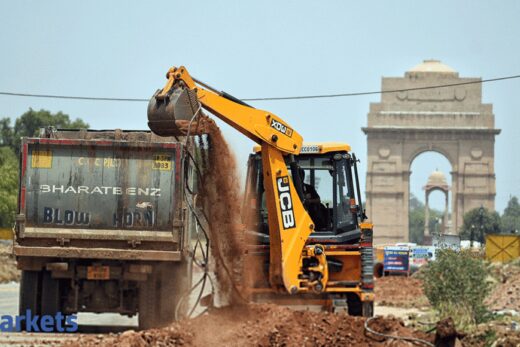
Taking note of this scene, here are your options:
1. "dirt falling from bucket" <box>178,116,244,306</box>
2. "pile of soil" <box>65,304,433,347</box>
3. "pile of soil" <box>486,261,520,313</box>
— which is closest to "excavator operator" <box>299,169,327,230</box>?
"dirt falling from bucket" <box>178,116,244,306</box>

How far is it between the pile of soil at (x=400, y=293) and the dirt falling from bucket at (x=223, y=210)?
17.9 meters

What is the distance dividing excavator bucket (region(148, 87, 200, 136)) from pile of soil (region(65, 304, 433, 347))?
7.92 ft

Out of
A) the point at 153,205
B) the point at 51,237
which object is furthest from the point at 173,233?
the point at 51,237

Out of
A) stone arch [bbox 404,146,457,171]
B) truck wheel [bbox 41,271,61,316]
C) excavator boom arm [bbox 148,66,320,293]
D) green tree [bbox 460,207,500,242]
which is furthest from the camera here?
stone arch [bbox 404,146,457,171]

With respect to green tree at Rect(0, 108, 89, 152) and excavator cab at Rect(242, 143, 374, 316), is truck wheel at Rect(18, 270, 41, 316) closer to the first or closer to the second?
excavator cab at Rect(242, 143, 374, 316)

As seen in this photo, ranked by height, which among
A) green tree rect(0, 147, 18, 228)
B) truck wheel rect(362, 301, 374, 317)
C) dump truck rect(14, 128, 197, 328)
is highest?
green tree rect(0, 147, 18, 228)

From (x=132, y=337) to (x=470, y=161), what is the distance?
10423 centimetres

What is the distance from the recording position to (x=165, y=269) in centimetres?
1766

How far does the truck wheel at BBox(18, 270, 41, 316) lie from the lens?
17.8m

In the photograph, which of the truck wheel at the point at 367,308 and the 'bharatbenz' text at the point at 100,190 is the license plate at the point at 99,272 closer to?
the 'bharatbenz' text at the point at 100,190

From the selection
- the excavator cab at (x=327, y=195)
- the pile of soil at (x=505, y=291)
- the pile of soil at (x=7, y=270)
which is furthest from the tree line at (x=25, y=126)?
the excavator cab at (x=327, y=195)

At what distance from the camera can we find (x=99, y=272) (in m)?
17.6

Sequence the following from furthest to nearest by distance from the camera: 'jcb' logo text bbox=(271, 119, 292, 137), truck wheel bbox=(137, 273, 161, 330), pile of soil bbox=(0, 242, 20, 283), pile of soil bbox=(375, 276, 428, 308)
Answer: pile of soil bbox=(0, 242, 20, 283) < pile of soil bbox=(375, 276, 428, 308) < truck wheel bbox=(137, 273, 161, 330) < 'jcb' logo text bbox=(271, 119, 292, 137)

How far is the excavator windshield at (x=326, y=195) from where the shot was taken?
15180 millimetres
